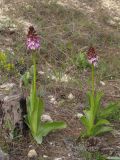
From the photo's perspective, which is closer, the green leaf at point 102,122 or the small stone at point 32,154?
the small stone at point 32,154

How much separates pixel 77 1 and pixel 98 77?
2724mm

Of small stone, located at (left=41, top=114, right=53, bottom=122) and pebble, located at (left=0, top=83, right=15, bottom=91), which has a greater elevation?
pebble, located at (left=0, top=83, right=15, bottom=91)

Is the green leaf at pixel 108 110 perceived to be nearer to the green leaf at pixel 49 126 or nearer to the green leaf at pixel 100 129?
the green leaf at pixel 100 129

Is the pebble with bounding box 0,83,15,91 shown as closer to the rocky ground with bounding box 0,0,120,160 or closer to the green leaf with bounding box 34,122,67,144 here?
the rocky ground with bounding box 0,0,120,160

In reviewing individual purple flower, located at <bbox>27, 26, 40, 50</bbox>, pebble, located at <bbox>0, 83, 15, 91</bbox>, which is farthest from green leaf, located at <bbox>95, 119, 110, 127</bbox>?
pebble, located at <bbox>0, 83, 15, 91</bbox>

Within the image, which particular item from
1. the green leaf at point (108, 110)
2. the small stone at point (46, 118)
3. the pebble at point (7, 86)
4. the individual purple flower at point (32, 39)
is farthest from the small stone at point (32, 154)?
the pebble at point (7, 86)

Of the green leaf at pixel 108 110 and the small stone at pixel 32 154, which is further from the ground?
the green leaf at pixel 108 110

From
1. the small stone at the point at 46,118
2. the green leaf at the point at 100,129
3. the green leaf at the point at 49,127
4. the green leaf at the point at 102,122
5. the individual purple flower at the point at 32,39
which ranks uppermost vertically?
the individual purple flower at the point at 32,39

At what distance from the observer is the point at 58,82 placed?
6.25 m

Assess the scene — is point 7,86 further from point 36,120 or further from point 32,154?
point 32,154

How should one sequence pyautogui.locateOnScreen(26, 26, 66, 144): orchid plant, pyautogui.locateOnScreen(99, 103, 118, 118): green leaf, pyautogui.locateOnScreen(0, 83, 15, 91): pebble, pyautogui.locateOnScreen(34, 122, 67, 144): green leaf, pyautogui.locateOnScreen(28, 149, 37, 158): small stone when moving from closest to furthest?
pyautogui.locateOnScreen(28, 149, 37, 158): small stone
pyautogui.locateOnScreen(26, 26, 66, 144): orchid plant
pyautogui.locateOnScreen(34, 122, 67, 144): green leaf
pyautogui.locateOnScreen(99, 103, 118, 118): green leaf
pyautogui.locateOnScreen(0, 83, 15, 91): pebble

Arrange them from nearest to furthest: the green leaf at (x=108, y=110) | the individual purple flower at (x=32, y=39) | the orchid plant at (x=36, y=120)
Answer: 1. the individual purple flower at (x=32, y=39)
2. the orchid plant at (x=36, y=120)
3. the green leaf at (x=108, y=110)

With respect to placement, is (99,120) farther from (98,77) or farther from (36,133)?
(98,77)

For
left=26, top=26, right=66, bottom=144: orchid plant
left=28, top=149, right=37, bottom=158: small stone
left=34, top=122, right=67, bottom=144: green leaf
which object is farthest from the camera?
left=34, top=122, right=67, bottom=144: green leaf
